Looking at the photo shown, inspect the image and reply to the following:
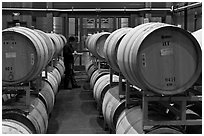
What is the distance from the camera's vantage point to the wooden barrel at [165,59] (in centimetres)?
330

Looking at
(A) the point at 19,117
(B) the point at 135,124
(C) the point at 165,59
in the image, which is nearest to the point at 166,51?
(C) the point at 165,59

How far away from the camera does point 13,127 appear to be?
373 centimetres

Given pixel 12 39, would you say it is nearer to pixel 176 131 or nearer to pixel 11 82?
pixel 11 82

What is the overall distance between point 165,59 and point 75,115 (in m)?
4.46

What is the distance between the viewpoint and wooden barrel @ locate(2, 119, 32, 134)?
3646 mm

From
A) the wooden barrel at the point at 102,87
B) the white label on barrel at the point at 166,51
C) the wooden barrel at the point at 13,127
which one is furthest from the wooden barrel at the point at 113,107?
the white label on barrel at the point at 166,51

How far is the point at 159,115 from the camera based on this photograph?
3.73m

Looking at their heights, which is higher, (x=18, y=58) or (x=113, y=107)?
(x=18, y=58)

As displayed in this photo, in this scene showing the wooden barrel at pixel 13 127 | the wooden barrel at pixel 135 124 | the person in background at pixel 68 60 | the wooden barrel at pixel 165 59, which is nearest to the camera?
the wooden barrel at pixel 165 59

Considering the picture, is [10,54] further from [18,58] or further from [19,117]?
[19,117]

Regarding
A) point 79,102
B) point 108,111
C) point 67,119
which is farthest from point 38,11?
point 108,111

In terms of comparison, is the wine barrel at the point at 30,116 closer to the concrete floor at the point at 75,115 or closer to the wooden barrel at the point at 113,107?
the wooden barrel at the point at 113,107

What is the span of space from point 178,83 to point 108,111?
1.86 m

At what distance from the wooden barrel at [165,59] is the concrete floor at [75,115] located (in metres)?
3.00
